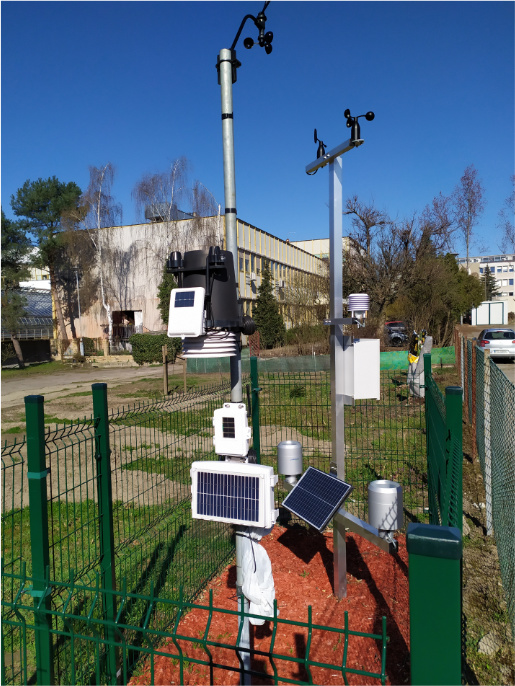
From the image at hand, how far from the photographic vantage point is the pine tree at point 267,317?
34312 millimetres

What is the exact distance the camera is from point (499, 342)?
67.3 feet

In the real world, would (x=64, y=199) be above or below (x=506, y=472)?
above

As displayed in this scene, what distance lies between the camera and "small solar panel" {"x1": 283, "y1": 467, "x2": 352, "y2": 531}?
3795 millimetres

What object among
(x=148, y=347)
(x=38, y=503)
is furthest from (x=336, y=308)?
(x=148, y=347)

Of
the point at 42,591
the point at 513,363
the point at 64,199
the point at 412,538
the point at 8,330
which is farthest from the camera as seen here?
the point at 64,199

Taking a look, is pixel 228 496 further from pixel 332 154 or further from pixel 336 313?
pixel 332 154

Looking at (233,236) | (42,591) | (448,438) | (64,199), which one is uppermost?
(64,199)

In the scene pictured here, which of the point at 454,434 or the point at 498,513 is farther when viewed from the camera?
the point at 498,513

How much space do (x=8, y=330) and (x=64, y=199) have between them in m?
10.9

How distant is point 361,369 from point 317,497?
1057 mm

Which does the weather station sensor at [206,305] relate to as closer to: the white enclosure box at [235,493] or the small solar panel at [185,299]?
the small solar panel at [185,299]

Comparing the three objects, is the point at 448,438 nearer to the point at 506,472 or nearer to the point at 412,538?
the point at 506,472

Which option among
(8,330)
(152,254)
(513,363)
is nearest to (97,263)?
(152,254)

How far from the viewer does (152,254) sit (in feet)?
121
